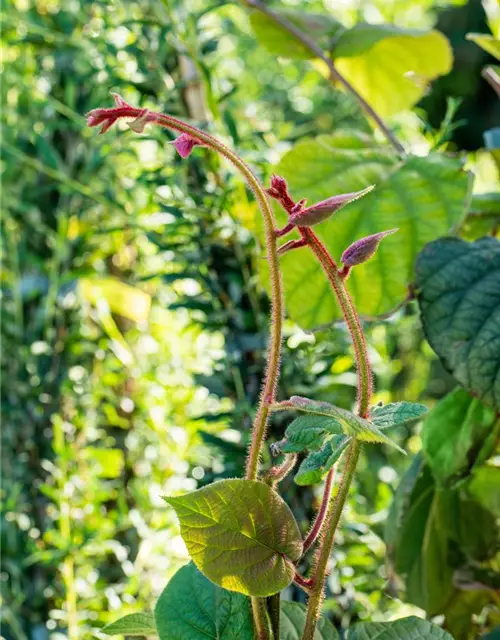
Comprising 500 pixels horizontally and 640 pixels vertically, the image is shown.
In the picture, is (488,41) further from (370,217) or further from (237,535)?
(237,535)

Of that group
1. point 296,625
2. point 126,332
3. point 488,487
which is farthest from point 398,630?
point 126,332

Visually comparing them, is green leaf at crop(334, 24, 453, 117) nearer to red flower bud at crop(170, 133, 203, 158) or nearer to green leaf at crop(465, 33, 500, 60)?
green leaf at crop(465, 33, 500, 60)

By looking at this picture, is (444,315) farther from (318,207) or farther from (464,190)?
(318,207)

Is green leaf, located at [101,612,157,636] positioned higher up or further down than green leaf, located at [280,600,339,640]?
higher up

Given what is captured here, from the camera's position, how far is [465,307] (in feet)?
1.64

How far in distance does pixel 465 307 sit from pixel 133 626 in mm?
266

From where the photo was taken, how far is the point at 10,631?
0.71 m

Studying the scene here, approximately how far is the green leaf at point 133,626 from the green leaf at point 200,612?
0.04 ft

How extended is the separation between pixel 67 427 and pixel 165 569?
0.61 ft

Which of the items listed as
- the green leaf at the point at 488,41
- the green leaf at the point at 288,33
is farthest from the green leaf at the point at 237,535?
the green leaf at the point at 288,33

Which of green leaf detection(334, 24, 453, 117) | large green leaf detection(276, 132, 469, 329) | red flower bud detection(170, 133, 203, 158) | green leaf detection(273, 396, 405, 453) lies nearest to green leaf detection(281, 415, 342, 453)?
green leaf detection(273, 396, 405, 453)

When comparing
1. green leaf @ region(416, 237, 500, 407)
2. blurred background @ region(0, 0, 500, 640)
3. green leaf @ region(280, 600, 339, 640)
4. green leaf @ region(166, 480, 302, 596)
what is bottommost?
blurred background @ region(0, 0, 500, 640)

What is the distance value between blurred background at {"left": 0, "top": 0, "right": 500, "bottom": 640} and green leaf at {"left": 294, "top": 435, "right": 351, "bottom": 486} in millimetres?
251

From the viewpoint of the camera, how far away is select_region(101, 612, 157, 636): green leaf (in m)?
0.34
